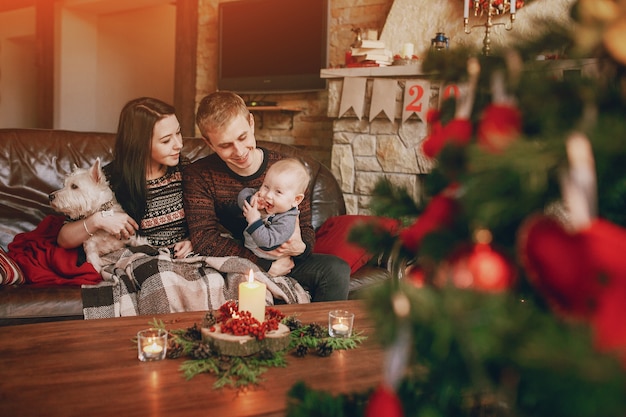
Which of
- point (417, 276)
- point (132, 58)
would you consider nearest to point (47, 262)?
point (417, 276)

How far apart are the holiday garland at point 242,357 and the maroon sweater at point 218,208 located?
30.0 inches

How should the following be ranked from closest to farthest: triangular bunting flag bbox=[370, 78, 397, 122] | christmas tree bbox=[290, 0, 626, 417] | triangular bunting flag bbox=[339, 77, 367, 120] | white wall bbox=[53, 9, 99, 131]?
christmas tree bbox=[290, 0, 626, 417]
triangular bunting flag bbox=[370, 78, 397, 122]
triangular bunting flag bbox=[339, 77, 367, 120]
white wall bbox=[53, 9, 99, 131]

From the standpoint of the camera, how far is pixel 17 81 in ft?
27.7

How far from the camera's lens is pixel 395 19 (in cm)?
409

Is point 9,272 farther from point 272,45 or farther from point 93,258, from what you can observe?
point 272,45

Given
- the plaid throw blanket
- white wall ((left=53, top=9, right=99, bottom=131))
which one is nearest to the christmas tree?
the plaid throw blanket

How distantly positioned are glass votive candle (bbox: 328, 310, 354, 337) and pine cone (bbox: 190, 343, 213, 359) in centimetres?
33

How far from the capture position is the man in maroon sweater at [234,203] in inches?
86.4

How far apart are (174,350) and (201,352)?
7 cm

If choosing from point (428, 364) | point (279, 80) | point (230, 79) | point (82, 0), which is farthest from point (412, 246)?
point (82, 0)

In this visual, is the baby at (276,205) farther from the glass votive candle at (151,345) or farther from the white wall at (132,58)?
the white wall at (132,58)

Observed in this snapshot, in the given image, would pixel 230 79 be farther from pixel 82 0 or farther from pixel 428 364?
pixel 428 364

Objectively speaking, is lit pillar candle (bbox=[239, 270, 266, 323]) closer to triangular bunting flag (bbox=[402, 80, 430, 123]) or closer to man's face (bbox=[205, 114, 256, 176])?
man's face (bbox=[205, 114, 256, 176])

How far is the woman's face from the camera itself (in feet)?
7.28
